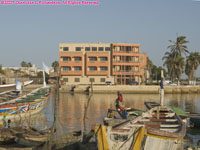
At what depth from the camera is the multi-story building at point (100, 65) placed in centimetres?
8094

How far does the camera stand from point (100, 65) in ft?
266

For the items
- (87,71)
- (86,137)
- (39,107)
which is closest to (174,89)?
(87,71)

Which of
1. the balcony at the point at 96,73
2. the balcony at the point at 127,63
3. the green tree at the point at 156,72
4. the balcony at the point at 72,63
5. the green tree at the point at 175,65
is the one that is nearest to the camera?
the green tree at the point at 175,65

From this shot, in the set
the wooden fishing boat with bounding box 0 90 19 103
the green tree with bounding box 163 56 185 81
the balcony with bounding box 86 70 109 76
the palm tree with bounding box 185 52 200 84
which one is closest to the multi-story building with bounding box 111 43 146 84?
the balcony with bounding box 86 70 109 76

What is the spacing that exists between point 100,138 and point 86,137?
333 cm

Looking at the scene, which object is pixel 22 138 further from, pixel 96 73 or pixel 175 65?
pixel 175 65

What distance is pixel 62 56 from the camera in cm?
8088

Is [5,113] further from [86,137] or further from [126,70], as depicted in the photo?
[126,70]

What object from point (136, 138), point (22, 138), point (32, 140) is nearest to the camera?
point (136, 138)

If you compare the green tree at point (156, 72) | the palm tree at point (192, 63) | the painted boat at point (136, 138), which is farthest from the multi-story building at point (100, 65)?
the painted boat at point (136, 138)

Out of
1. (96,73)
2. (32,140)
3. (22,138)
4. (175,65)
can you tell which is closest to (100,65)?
(96,73)

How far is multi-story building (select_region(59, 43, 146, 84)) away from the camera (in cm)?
8094

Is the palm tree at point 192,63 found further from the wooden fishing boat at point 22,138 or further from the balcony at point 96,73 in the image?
the wooden fishing boat at point 22,138

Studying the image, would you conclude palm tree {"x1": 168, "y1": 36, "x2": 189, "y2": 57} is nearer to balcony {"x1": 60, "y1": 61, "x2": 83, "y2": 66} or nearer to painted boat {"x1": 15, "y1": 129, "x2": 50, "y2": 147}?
balcony {"x1": 60, "y1": 61, "x2": 83, "y2": 66}
